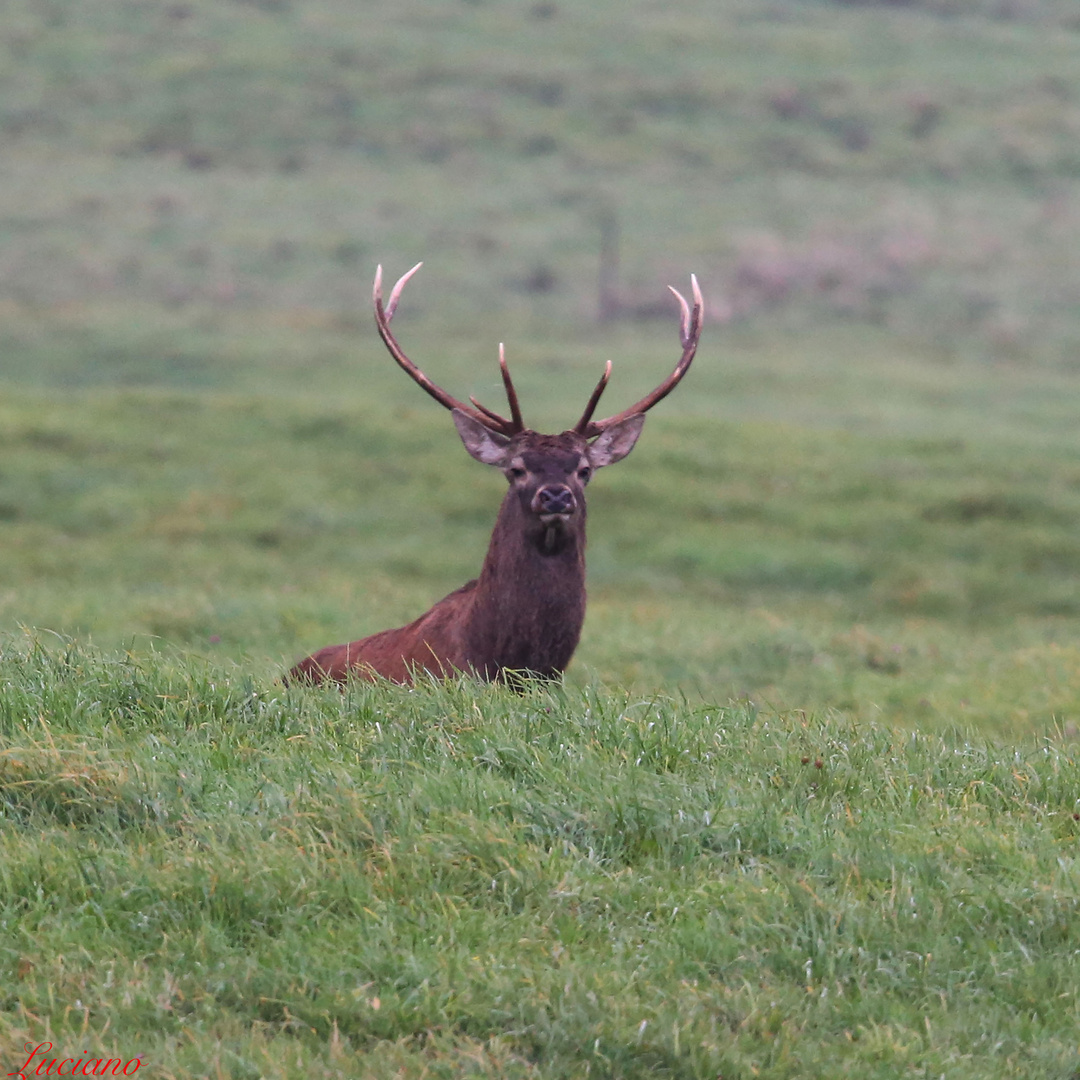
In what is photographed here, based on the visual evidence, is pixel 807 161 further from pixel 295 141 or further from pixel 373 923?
pixel 373 923

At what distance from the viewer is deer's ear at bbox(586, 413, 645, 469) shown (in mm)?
8820

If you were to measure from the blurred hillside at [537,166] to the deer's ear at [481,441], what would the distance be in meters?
23.7

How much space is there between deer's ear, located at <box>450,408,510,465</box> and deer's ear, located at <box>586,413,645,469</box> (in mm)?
497

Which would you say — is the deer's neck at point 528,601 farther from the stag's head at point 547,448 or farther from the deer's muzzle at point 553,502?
the deer's muzzle at point 553,502

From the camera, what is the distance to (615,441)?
29.2ft

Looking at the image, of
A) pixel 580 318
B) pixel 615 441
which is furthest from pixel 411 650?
pixel 580 318

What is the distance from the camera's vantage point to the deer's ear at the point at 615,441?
8820 mm

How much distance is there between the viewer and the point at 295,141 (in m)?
56.4

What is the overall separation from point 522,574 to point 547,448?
0.75 metres

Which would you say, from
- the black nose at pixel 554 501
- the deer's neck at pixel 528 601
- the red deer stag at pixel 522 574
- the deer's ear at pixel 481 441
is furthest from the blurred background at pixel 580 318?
the black nose at pixel 554 501

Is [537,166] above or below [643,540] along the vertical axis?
above

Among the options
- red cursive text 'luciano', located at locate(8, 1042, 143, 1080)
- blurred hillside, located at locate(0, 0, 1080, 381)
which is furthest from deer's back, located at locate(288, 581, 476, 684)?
blurred hillside, located at locate(0, 0, 1080, 381)

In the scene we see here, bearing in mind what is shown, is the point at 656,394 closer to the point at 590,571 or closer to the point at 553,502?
the point at 553,502

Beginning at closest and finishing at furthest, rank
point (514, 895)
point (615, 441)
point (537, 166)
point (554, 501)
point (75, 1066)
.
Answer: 1. point (75, 1066)
2. point (514, 895)
3. point (554, 501)
4. point (615, 441)
5. point (537, 166)
